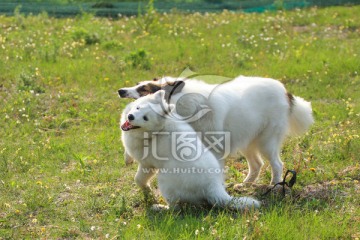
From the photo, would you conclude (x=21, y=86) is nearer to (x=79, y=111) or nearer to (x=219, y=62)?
(x=79, y=111)

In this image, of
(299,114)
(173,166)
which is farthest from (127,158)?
(299,114)

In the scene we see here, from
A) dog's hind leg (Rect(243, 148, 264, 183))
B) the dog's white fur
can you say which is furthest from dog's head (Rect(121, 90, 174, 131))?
dog's hind leg (Rect(243, 148, 264, 183))

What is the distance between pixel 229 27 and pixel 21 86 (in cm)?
525

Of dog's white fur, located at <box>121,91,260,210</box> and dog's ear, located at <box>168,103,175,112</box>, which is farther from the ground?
dog's ear, located at <box>168,103,175,112</box>

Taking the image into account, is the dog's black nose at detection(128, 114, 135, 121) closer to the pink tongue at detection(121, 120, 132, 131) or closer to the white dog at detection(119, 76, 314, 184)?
the pink tongue at detection(121, 120, 132, 131)

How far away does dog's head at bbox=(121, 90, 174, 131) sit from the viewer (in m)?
5.93

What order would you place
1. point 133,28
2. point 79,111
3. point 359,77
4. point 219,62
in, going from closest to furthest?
point 79,111 → point 359,77 → point 219,62 → point 133,28

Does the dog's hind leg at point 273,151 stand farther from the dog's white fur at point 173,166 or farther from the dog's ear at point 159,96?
the dog's ear at point 159,96

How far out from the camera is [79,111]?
9398mm

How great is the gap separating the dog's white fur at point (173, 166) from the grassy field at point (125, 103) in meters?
0.16

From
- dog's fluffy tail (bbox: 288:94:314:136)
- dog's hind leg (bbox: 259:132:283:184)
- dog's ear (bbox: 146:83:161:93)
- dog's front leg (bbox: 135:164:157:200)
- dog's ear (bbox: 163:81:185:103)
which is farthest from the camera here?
dog's fluffy tail (bbox: 288:94:314:136)

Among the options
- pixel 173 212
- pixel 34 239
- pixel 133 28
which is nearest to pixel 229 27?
pixel 133 28

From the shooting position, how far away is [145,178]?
6.43 m

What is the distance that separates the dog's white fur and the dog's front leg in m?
0.13
